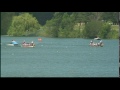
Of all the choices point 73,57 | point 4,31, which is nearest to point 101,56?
point 73,57

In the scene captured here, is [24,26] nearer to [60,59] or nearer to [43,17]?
[43,17]

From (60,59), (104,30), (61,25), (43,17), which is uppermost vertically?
(43,17)

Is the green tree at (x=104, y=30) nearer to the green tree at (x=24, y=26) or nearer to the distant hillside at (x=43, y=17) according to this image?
the distant hillside at (x=43, y=17)

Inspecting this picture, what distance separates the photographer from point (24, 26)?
7.85 m

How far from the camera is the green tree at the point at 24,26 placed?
781 centimetres

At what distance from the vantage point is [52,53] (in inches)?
361

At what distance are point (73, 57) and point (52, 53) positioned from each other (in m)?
0.55

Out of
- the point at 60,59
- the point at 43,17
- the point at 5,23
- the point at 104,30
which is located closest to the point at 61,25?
the point at 43,17

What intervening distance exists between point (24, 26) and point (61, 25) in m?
0.97

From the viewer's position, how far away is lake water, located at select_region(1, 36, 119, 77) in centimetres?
780

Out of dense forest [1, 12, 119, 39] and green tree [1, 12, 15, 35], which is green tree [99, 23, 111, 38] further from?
green tree [1, 12, 15, 35]

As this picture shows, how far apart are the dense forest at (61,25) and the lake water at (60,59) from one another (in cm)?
17
